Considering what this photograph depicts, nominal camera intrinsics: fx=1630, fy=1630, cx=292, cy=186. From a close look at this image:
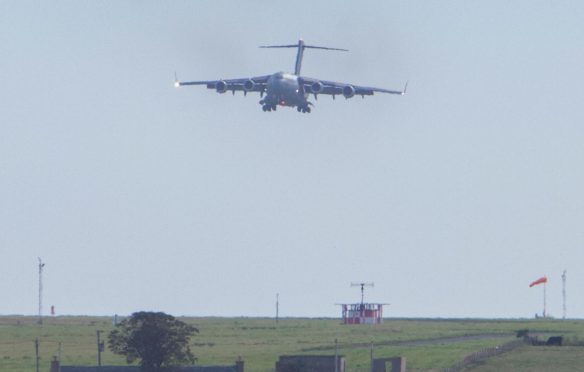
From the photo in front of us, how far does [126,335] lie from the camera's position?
159 m

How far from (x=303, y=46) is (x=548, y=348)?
45.7 metres

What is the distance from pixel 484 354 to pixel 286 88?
127ft

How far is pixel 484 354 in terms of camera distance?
175500mm

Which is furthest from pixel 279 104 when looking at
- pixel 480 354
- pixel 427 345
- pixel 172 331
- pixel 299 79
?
pixel 427 345

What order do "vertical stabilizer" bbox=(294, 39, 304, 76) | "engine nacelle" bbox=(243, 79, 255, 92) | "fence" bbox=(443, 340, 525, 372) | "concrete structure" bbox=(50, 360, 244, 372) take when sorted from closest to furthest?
1. "concrete structure" bbox=(50, 360, 244, 372)
2. "engine nacelle" bbox=(243, 79, 255, 92)
3. "fence" bbox=(443, 340, 525, 372)
4. "vertical stabilizer" bbox=(294, 39, 304, 76)

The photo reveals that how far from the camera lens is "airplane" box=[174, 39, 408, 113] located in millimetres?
158625

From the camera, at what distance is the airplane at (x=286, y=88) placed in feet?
520

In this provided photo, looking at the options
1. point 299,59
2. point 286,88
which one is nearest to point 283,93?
point 286,88

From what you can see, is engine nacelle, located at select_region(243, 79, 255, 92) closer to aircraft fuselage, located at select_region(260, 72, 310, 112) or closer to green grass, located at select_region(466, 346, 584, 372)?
aircraft fuselage, located at select_region(260, 72, 310, 112)

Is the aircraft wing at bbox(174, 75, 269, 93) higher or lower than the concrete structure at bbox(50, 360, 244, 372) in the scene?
higher

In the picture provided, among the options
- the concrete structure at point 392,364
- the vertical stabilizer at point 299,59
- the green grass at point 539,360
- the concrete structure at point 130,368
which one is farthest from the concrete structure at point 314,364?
the vertical stabilizer at point 299,59

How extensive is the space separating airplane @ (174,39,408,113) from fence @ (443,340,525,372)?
28.7m

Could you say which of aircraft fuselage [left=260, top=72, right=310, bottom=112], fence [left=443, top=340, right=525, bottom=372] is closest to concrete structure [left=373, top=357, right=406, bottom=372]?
fence [left=443, top=340, right=525, bottom=372]

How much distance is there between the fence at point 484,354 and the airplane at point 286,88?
28.7 meters
